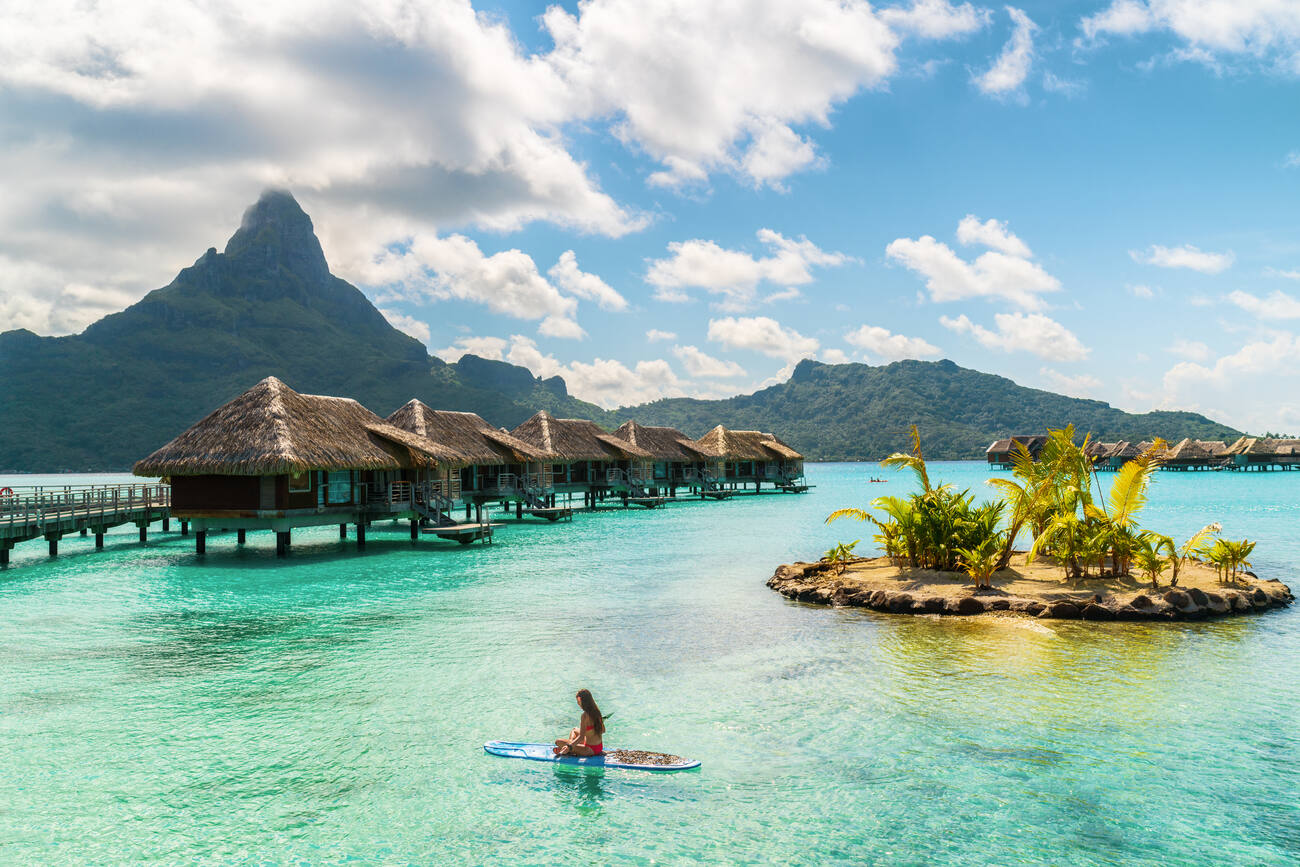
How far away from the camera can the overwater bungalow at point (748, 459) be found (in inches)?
2514

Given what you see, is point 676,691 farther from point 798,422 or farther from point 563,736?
point 798,422

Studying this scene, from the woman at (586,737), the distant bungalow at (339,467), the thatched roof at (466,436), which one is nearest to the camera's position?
the woman at (586,737)

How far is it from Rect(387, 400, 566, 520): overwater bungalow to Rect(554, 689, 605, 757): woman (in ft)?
85.2

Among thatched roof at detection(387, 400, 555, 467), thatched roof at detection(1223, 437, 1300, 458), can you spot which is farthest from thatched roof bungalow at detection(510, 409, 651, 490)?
thatched roof at detection(1223, 437, 1300, 458)

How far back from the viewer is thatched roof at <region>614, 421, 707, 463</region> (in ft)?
185

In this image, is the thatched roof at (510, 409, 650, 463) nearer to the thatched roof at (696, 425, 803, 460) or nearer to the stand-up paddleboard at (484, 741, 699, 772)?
the thatched roof at (696, 425, 803, 460)

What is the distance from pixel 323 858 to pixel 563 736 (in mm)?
3281

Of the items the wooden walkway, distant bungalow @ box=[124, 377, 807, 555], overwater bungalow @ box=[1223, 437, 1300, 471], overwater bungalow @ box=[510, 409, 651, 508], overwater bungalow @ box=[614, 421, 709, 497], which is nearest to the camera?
distant bungalow @ box=[124, 377, 807, 555]

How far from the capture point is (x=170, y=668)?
12.3 metres

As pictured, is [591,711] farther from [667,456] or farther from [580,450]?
[667,456]

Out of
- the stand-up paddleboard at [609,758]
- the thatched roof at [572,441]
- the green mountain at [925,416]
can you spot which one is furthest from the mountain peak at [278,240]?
the stand-up paddleboard at [609,758]

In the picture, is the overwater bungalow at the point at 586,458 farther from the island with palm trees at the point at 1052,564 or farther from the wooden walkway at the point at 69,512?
the island with palm trees at the point at 1052,564

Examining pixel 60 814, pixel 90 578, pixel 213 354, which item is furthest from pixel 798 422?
pixel 60 814

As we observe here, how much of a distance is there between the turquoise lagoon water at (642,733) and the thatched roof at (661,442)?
3834 cm
